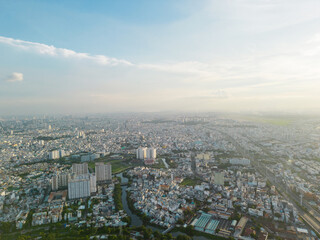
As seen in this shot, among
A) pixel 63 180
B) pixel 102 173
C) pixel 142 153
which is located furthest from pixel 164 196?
pixel 142 153

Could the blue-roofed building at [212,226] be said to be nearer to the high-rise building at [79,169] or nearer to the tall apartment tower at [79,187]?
the tall apartment tower at [79,187]

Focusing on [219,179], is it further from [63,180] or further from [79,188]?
[63,180]

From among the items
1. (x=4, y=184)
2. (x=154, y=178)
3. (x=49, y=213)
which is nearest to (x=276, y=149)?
(x=154, y=178)

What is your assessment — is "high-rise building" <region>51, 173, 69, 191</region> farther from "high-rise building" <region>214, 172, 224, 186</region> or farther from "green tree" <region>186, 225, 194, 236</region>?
"high-rise building" <region>214, 172, 224, 186</region>

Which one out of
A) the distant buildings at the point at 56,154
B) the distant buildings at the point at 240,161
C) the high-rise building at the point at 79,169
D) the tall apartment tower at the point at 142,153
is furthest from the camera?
the distant buildings at the point at 56,154

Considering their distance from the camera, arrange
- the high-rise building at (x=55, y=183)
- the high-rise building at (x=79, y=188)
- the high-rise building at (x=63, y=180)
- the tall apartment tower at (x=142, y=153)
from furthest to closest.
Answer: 1. the tall apartment tower at (x=142, y=153)
2. the high-rise building at (x=63, y=180)
3. the high-rise building at (x=55, y=183)
4. the high-rise building at (x=79, y=188)

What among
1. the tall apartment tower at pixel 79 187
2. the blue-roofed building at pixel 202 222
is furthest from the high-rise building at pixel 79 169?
the blue-roofed building at pixel 202 222

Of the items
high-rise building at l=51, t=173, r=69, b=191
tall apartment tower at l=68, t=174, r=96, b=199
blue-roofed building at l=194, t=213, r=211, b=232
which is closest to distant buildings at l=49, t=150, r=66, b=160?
high-rise building at l=51, t=173, r=69, b=191

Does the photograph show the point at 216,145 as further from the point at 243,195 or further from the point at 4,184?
the point at 4,184
